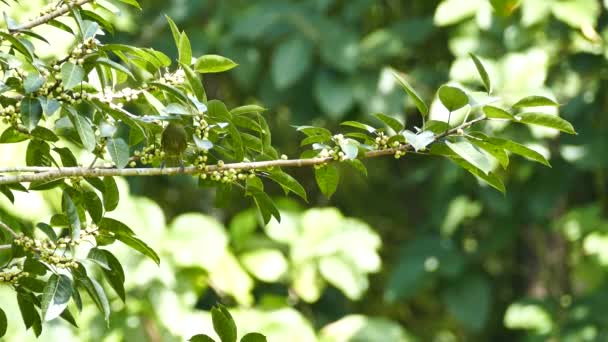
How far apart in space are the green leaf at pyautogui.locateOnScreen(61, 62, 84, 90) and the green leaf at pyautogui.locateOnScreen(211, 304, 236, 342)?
0.90 feet

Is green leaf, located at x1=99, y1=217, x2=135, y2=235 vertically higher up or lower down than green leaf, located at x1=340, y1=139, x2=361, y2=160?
lower down

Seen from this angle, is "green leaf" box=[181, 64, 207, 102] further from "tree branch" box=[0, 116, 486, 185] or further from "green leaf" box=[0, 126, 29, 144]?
"green leaf" box=[0, 126, 29, 144]

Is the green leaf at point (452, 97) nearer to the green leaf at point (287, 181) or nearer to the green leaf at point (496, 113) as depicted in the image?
the green leaf at point (496, 113)

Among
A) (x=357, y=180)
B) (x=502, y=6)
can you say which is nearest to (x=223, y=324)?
(x=502, y=6)

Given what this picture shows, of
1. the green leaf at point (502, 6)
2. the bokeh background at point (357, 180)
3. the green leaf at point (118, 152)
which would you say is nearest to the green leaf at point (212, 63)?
the green leaf at point (118, 152)

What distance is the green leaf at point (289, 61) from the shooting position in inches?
133

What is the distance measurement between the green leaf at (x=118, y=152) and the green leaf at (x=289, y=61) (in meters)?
2.32

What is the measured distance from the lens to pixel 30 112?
3.31ft

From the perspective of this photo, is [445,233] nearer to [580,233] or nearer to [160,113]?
[580,233]

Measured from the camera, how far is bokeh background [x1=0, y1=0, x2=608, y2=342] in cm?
304

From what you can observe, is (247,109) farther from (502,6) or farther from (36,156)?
(502,6)

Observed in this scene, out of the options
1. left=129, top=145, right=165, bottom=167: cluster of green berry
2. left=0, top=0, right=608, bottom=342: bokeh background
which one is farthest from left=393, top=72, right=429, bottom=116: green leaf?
left=0, top=0, right=608, bottom=342: bokeh background

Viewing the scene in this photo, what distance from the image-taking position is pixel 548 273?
3.97m

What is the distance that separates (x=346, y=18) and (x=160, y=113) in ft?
8.44
